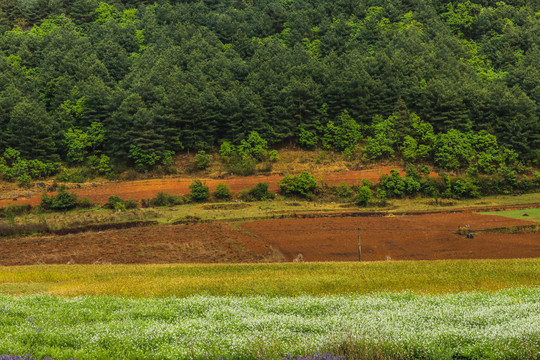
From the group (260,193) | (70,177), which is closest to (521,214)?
(260,193)

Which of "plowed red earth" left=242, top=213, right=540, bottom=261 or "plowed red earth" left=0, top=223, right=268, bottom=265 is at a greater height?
"plowed red earth" left=0, top=223, right=268, bottom=265

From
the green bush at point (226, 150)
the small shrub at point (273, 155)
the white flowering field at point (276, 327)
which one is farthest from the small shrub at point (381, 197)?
the white flowering field at point (276, 327)

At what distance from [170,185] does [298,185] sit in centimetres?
2123

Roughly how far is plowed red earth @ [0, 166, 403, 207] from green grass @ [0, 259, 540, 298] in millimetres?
50219

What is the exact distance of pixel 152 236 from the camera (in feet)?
166

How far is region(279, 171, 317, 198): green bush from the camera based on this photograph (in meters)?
76.5

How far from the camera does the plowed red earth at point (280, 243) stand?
42344 millimetres

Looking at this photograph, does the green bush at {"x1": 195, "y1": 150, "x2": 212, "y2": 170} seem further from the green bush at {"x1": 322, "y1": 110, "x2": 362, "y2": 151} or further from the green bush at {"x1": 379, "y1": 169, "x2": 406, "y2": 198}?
the green bush at {"x1": 379, "y1": 169, "x2": 406, "y2": 198}

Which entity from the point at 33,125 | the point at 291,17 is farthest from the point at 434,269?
the point at 291,17

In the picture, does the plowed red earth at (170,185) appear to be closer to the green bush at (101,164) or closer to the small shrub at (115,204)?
the small shrub at (115,204)

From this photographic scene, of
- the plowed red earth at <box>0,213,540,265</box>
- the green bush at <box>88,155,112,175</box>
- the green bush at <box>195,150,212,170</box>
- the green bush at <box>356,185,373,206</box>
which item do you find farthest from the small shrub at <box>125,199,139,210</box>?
the green bush at <box>356,185,373,206</box>

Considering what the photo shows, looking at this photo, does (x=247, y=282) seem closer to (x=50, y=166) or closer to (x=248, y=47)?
(x=50, y=166)

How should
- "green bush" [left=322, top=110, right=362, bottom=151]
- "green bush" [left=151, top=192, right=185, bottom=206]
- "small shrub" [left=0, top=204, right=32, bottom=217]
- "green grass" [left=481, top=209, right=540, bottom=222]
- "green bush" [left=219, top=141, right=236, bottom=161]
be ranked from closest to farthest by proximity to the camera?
"green grass" [left=481, top=209, right=540, bottom=222] → "small shrub" [left=0, top=204, right=32, bottom=217] → "green bush" [left=151, top=192, right=185, bottom=206] → "green bush" [left=219, top=141, right=236, bottom=161] → "green bush" [left=322, top=110, right=362, bottom=151]

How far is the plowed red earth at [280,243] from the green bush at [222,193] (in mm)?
18640
